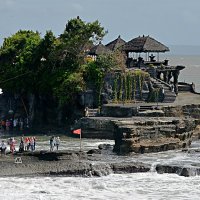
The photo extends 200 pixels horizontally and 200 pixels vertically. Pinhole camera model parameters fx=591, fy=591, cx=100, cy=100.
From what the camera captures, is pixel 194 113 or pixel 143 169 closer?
pixel 143 169

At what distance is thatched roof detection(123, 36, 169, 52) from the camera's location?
5522 centimetres

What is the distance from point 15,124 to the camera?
52688mm

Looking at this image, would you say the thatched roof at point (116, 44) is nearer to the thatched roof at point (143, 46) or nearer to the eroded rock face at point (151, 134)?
the thatched roof at point (143, 46)

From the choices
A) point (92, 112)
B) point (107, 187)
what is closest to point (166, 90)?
point (92, 112)

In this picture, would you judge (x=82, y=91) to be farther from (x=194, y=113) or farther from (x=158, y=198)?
(x=158, y=198)

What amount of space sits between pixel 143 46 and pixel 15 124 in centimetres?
1381

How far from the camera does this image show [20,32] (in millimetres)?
59750

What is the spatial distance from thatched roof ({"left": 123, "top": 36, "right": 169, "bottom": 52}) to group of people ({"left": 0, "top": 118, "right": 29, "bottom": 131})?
1196 cm

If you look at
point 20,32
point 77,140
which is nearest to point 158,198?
point 77,140

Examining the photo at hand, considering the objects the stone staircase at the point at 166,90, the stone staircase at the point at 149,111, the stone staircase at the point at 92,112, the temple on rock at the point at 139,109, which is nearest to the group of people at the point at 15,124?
the temple on rock at the point at 139,109

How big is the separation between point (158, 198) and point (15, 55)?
30.1 m

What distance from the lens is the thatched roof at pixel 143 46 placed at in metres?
55.2

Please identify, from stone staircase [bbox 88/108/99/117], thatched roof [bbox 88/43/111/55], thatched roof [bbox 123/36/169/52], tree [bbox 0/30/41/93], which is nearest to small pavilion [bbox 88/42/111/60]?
thatched roof [bbox 88/43/111/55]

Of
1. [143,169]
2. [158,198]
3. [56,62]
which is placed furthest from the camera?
[56,62]
